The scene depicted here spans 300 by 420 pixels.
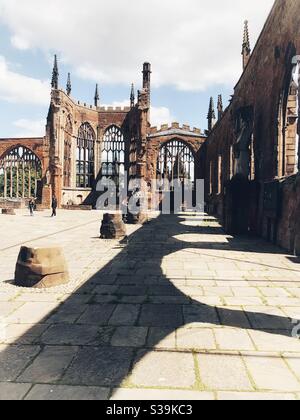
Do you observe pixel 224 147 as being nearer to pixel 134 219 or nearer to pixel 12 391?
pixel 134 219

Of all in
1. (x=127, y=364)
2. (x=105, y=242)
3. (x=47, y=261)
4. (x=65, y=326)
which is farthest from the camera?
(x=105, y=242)

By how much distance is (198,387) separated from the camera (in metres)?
2.38

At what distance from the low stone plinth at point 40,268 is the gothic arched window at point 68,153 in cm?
3028

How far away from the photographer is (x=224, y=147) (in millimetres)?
21156

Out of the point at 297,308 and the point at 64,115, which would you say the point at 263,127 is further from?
the point at 64,115

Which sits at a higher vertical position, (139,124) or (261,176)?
(139,124)

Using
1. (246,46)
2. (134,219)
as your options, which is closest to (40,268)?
(134,219)

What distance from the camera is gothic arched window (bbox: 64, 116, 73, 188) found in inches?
1355

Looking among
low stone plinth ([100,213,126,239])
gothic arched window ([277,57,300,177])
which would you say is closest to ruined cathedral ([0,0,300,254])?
gothic arched window ([277,57,300,177])

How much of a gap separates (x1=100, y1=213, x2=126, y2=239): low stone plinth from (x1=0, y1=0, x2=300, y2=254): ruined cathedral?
4091 mm

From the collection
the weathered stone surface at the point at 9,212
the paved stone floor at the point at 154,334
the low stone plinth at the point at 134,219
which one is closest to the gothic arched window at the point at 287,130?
the paved stone floor at the point at 154,334
